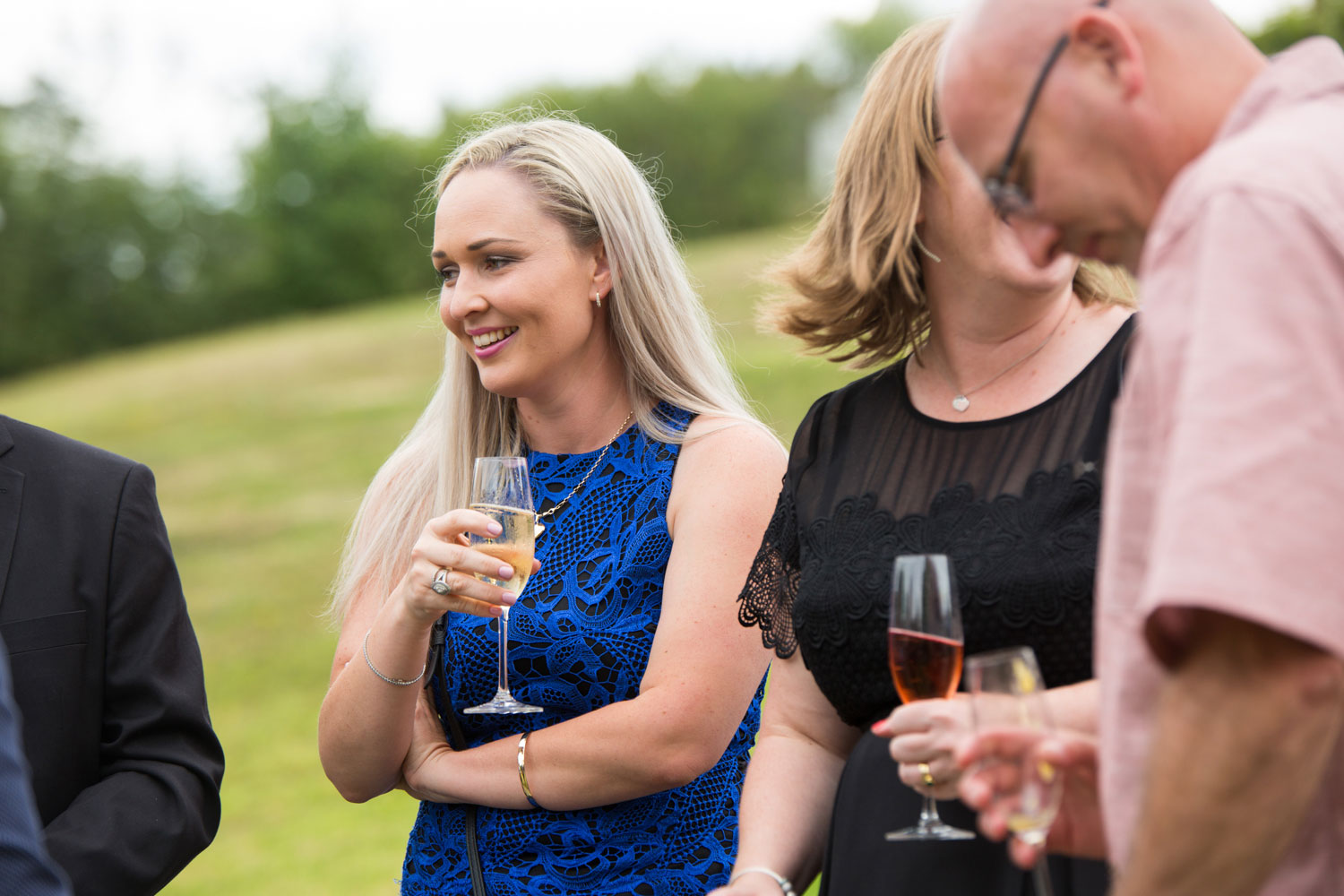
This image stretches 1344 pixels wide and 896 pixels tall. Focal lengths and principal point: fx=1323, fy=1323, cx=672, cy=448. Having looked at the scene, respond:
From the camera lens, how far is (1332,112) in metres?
1.54

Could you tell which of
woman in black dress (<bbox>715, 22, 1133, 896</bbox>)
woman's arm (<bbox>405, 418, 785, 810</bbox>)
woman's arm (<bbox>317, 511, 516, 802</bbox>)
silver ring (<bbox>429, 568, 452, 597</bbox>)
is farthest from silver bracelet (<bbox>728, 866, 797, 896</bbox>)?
silver ring (<bbox>429, 568, 452, 597</bbox>)

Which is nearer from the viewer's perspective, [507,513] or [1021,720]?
[1021,720]

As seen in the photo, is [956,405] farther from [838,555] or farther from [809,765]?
[809,765]

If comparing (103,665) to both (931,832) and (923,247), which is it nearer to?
(931,832)

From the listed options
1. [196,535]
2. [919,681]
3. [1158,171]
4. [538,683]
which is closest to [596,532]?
[538,683]

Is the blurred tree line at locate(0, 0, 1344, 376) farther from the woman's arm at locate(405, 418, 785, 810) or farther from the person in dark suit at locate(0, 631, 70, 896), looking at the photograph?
the person in dark suit at locate(0, 631, 70, 896)

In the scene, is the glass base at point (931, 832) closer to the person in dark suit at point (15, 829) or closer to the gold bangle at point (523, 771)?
the gold bangle at point (523, 771)

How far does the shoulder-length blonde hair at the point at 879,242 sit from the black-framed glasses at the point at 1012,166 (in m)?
0.98

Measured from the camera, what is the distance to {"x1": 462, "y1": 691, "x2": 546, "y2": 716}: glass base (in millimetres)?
3102

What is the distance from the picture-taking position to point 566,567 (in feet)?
11.1

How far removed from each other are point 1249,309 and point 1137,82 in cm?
38

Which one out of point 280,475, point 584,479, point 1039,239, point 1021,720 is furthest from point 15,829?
point 280,475

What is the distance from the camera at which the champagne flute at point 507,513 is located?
297 cm

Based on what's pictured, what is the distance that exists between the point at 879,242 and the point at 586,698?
134 cm
